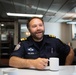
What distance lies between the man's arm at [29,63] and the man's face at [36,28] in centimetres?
31

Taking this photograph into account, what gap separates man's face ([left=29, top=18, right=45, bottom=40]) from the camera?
1596mm

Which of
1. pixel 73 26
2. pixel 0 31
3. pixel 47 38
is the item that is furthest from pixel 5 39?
pixel 47 38

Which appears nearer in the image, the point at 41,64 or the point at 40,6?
the point at 41,64

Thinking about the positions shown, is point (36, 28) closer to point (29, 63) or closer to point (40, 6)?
point (29, 63)

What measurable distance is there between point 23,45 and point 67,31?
971 cm

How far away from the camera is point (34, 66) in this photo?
4.04ft

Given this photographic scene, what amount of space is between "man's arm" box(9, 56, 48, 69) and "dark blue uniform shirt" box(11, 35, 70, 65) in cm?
12

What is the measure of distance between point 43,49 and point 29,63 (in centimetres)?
38

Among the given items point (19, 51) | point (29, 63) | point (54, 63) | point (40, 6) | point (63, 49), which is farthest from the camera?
point (40, 6)

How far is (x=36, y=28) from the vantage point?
1614 mm

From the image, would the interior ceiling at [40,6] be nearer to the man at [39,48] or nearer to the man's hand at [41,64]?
the man at [39,48]

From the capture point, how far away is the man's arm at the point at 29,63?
119 centimetres

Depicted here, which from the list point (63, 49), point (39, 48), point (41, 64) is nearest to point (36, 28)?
point (39, 48)

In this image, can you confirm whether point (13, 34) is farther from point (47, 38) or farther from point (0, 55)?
point (47, 38)
